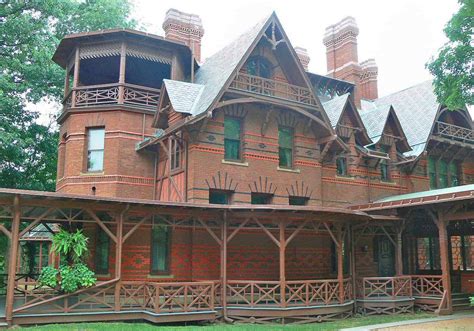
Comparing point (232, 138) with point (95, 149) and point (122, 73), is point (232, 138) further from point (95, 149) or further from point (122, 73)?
point (95, 149)

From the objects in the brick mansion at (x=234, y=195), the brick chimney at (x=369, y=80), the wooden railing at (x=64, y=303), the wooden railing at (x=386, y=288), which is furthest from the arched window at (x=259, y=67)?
the brick chimney at (x=369, y=80)

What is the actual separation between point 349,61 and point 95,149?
16597 millimetres

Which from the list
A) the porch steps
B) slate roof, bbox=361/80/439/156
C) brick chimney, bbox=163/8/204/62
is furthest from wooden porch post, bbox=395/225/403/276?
brick chimney, bbox=163/8/204/62

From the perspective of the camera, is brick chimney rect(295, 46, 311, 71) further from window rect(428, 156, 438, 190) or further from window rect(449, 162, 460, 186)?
window rect(449, 162, 460, 186)

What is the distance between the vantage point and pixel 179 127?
1644cm

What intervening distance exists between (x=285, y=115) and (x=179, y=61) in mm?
5275

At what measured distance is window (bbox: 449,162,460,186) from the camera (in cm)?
2632

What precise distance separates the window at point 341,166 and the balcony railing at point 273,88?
3688 millimetres

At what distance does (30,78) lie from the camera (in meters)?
26.2

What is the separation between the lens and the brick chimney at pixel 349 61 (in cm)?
2916

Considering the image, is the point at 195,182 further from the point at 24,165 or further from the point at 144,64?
the point at 24,165

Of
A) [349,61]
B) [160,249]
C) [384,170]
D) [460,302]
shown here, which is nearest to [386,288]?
[460,302]

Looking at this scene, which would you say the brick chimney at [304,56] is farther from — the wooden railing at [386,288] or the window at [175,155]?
the wooden railing at [386,288]

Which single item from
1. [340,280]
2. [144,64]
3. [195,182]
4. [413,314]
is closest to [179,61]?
[144,64]
